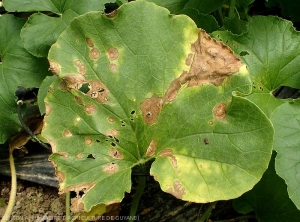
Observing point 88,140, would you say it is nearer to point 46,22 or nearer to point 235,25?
point 46,22

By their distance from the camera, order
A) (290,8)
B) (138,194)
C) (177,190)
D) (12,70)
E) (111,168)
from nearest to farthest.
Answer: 1. (177,190)
2. (111,168)
3. (138,194)
4. (12,70)
5. (290,8)

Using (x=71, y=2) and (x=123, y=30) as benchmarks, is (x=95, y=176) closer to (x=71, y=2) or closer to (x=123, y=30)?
(x=123, y=30)

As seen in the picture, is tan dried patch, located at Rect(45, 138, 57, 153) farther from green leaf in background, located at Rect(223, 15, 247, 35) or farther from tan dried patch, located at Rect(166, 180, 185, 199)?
green leaf in background, located at Rect(223, 15, 247, 35)

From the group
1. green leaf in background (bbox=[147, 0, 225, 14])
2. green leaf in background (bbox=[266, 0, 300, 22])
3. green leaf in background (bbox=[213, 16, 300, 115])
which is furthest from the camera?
green leaf in background (bbox=[266, 0, 300, 22])

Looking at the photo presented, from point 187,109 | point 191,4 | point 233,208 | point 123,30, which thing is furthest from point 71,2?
point 233,208

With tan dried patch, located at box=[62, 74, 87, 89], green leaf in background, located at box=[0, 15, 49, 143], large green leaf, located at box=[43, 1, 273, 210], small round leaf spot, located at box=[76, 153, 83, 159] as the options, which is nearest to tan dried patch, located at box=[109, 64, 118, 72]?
large green leaf, located at box=[43, 1, 273, 210]

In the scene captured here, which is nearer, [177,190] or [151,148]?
[177,190]

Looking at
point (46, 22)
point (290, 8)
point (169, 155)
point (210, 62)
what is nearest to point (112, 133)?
point (169, 155)

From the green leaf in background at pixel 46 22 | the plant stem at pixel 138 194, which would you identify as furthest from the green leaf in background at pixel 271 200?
the green leaf in background at pixel 46 22
